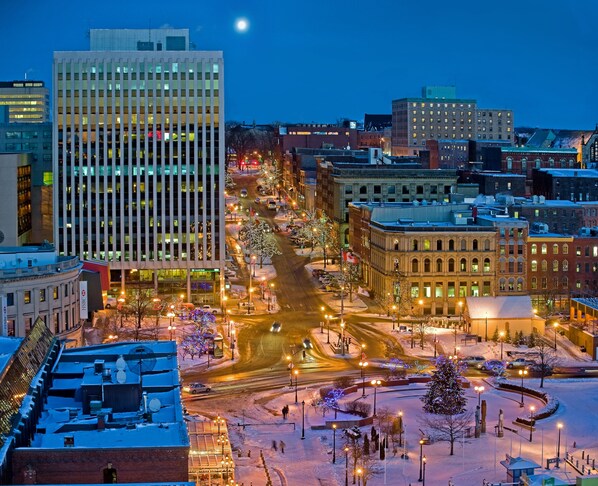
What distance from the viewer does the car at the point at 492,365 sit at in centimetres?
8950

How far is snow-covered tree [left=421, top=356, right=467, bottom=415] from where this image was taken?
240ft

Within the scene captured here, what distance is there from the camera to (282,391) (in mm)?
82375

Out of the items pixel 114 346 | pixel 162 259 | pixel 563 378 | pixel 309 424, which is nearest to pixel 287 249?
pixel 162 259

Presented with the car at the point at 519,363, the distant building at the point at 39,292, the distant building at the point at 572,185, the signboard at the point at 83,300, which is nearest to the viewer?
the distant building at the point at 39,292

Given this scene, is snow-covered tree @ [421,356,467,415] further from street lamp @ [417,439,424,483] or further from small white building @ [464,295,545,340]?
small white building @ [464,295,545,340]

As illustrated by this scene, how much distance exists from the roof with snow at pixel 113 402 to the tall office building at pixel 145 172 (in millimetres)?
65282

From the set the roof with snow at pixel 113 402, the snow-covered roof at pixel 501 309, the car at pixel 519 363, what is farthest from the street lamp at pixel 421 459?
the snow-covered roof at pixel 501 309

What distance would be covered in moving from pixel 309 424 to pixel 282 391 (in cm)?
968

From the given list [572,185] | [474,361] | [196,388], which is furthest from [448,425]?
[572,185]

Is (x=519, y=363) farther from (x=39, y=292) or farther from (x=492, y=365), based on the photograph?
(x=39, y=292)

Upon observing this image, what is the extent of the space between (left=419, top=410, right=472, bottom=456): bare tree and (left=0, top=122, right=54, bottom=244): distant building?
86455 millimetres

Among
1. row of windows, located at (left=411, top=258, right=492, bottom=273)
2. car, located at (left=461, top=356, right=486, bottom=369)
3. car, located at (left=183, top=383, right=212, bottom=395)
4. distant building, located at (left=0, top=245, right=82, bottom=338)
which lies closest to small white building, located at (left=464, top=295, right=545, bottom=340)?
car, located at (left=461, top=356, right=486, bottom=369)

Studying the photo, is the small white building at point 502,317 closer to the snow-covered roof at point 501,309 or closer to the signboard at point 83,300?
the snow-covered roof at point 501,309

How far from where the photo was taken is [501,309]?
103 metres
